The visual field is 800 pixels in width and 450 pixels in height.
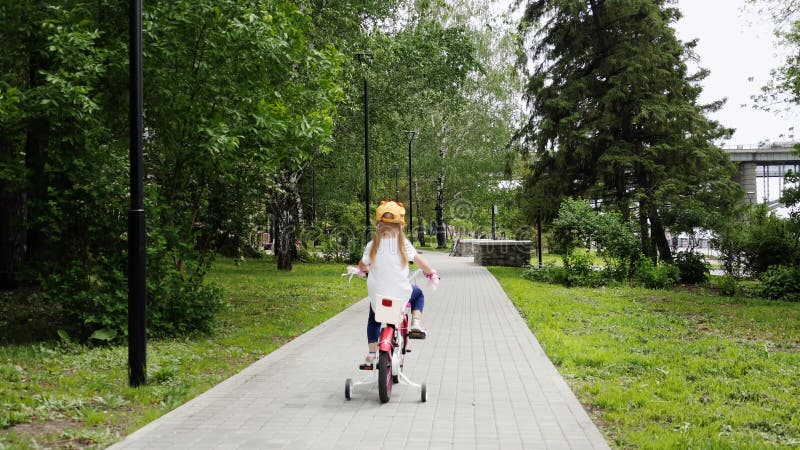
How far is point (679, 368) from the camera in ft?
25.8

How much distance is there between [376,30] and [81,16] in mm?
13063

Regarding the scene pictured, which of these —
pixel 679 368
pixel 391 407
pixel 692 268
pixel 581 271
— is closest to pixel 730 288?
pixel 692 268

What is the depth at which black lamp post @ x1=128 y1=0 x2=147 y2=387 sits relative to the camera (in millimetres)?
6676

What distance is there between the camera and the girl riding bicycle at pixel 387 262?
6266 millimetres

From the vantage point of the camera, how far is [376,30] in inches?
861

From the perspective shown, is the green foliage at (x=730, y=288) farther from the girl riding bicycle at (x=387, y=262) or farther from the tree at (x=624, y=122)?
Result: the girl riding bicycle at (x=387, y=262)

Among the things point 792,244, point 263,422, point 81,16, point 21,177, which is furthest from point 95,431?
point 792,244

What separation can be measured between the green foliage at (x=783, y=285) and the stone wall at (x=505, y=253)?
12379mm

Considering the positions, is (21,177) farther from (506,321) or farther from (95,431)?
(506,321)

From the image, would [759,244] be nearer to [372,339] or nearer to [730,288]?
[730,288]

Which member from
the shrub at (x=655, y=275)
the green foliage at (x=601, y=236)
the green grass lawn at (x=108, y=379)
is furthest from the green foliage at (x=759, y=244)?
the green grass lawn at (x=108, y=379)

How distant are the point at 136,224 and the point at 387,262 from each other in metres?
2.46

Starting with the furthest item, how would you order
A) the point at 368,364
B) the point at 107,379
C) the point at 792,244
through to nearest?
the point at 792,244 → the point at 107,379 → the point at 368,364

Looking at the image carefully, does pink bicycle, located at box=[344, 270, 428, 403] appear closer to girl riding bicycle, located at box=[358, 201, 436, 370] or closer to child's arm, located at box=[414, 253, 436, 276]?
girl riding bicycle, located at box=[358, 201, 436, 370]
